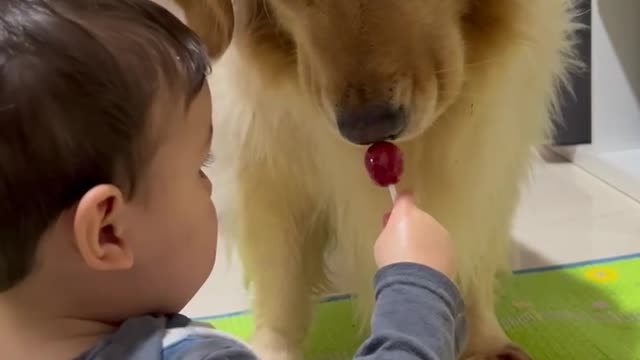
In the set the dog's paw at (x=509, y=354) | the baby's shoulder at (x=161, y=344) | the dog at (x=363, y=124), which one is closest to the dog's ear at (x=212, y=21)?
the dog at (x=363, y=124)

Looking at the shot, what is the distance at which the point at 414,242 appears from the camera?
0.81m

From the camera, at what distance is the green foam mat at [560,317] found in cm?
128

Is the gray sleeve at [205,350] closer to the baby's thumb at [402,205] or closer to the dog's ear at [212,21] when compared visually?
the baby's thumb at [402,205]

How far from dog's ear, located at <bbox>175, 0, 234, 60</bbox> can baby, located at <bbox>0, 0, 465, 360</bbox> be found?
0.27m

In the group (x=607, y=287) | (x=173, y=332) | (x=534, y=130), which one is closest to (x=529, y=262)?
(x=607, y=287)

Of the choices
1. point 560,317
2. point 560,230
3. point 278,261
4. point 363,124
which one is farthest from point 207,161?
→ point 560,230

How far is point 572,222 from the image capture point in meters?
1.68

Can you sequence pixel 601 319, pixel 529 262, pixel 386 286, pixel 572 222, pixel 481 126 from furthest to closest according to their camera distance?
pixel 572 222 < pixel 529 262 < pixel 601 319 < pixel 481 126 < pixel 386 286

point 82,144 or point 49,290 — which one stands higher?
point 82,144

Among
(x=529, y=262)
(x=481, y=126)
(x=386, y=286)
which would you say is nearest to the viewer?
(x=386, y=286)

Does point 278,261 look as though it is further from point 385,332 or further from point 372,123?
point 385,332

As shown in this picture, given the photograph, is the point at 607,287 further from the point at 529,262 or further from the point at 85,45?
the point at 85,45

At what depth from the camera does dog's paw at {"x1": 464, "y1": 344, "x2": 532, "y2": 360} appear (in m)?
1.24

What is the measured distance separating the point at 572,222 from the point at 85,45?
116 cm
